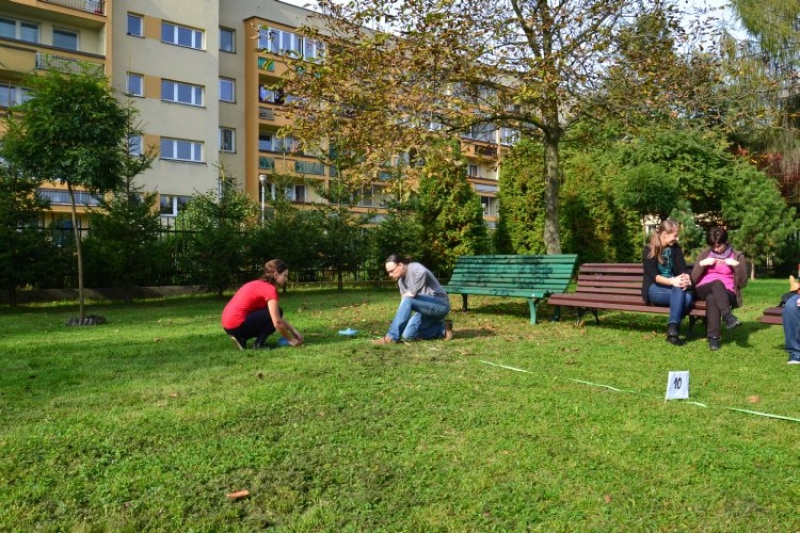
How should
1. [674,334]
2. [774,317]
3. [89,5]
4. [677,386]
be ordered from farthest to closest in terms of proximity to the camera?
1. [89,5]
2. [674,334]
3. [774,317]
4. [677,386]

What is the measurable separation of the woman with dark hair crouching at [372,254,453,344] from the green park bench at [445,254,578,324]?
181cm

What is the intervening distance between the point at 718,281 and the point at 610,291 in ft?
5.86

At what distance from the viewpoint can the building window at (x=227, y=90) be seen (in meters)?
35.6

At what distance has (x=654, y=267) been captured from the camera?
25.8 feet

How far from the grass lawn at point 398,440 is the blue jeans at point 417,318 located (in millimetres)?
518

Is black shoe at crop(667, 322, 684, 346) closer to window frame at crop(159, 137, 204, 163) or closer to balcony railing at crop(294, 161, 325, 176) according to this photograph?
window frame at crop(159, 137, 204, 163)

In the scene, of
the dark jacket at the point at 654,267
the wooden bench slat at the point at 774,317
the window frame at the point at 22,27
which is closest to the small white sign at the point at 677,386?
the wooden bench slat at the point at 774,317

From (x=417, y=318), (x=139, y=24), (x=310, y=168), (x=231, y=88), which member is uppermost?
(x=139, y=24)

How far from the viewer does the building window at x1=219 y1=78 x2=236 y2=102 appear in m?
35.6

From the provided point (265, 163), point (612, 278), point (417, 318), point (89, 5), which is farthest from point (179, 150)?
point (612, 278)

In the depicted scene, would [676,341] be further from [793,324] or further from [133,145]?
[133,145]

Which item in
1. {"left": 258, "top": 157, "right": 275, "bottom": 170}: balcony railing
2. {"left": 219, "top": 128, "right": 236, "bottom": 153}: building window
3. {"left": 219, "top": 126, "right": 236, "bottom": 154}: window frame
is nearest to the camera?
{"left": 219, "top": 126, "right": 236, "bottom": 154}: window frame

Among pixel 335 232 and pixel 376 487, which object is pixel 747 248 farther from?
pixel 376 487

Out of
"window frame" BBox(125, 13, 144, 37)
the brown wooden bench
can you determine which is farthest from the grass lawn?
"window frame" BBox(125, 13, 144, 37)
